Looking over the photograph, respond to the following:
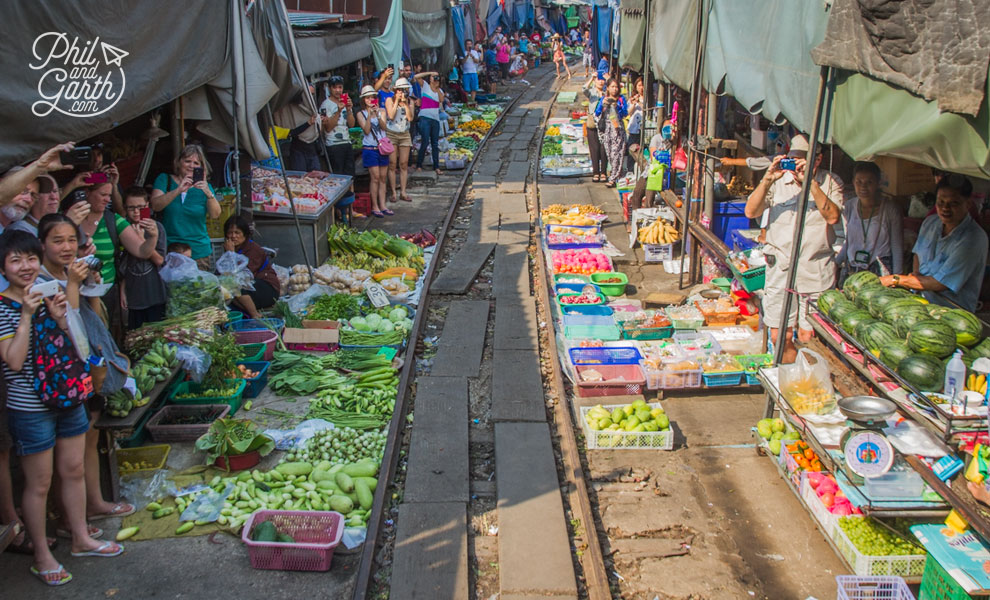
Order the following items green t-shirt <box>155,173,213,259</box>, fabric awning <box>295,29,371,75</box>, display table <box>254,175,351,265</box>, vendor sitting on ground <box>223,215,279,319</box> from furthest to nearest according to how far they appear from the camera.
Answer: fabric awning <box>295,29,371,75</box> < display table <box>254,175,351,265</box> < vendor sitting on ground <box>223,215,279,319</box> < green t-shirt <box>155,173,213,259</box>

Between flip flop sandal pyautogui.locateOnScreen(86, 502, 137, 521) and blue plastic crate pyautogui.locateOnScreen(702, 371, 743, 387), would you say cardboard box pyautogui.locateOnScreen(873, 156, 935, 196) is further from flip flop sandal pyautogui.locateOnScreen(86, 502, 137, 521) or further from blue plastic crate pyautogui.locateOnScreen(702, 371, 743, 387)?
flip flop sandal pyautogui.locateOnScreen(86, 502, 137, 521)

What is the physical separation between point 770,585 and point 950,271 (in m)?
2.57

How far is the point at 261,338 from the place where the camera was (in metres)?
8.25

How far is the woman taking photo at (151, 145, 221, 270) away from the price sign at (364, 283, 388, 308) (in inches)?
83.2

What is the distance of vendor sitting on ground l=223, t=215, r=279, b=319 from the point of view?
871 centimetres

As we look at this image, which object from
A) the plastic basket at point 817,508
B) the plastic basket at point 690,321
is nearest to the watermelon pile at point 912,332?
the plastic basket at point 817,508

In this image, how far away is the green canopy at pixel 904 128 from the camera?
159 inches

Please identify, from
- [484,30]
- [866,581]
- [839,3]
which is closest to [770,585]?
[866,581]

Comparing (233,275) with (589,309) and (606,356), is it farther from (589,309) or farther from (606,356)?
(606,356)

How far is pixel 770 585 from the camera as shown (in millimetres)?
5023

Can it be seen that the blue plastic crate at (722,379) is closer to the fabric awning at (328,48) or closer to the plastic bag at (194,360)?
the plastic bag at (194,360)

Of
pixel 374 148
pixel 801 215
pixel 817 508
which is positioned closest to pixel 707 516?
pixel 817 508

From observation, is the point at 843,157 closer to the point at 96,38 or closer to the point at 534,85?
the point at 96,38

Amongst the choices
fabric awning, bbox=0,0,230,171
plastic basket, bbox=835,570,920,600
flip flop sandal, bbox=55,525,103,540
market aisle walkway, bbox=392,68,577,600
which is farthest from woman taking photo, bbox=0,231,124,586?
plastic basket, bbox=835,570,920,600
